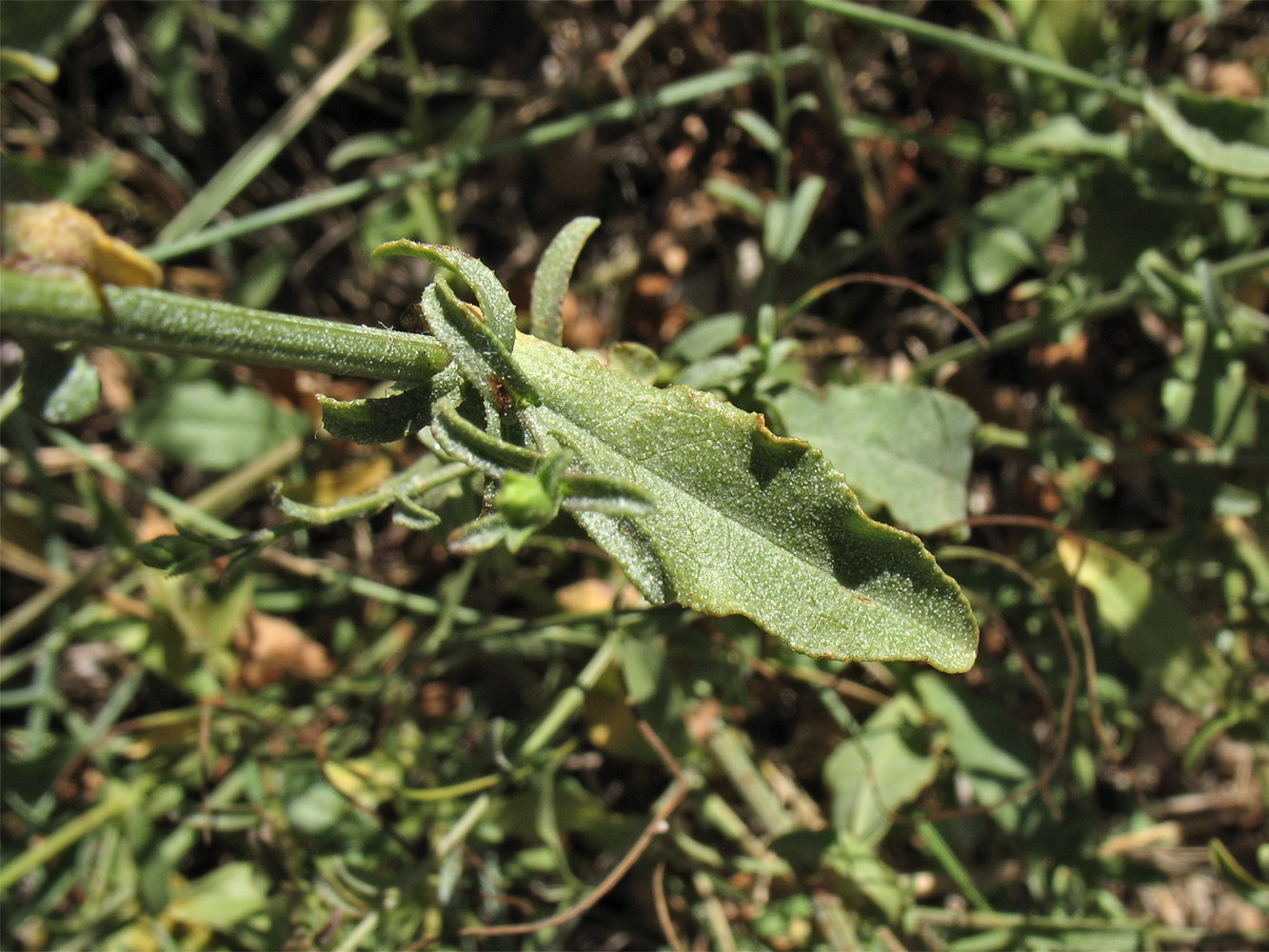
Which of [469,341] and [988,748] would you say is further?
[988,748]

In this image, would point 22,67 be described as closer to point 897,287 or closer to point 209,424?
point 209,424

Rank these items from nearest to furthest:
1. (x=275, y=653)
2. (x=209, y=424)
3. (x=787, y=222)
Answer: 1. (x=787, y=222)
2. (x=209, y=424)
3. (x=275, y=653)

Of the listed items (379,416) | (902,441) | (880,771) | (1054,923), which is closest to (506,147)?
(902,441)

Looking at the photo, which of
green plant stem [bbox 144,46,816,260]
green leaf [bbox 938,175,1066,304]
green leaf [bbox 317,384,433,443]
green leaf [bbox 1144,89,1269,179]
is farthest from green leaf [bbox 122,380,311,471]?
green leaf [bbox 1144,89,1269,179]

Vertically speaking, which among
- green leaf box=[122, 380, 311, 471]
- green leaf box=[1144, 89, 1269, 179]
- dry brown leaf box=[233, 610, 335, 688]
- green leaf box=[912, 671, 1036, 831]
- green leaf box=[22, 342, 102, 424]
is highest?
green leaf box=[1144, 89, 1269, 179]

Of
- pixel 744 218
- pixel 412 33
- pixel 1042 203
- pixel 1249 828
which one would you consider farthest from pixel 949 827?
pixel 412 33

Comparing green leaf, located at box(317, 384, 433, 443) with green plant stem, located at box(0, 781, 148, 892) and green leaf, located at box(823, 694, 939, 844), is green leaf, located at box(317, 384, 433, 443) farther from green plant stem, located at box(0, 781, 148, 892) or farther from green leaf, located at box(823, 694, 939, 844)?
green plant stem, located at box(0, 781, 148, 892)
